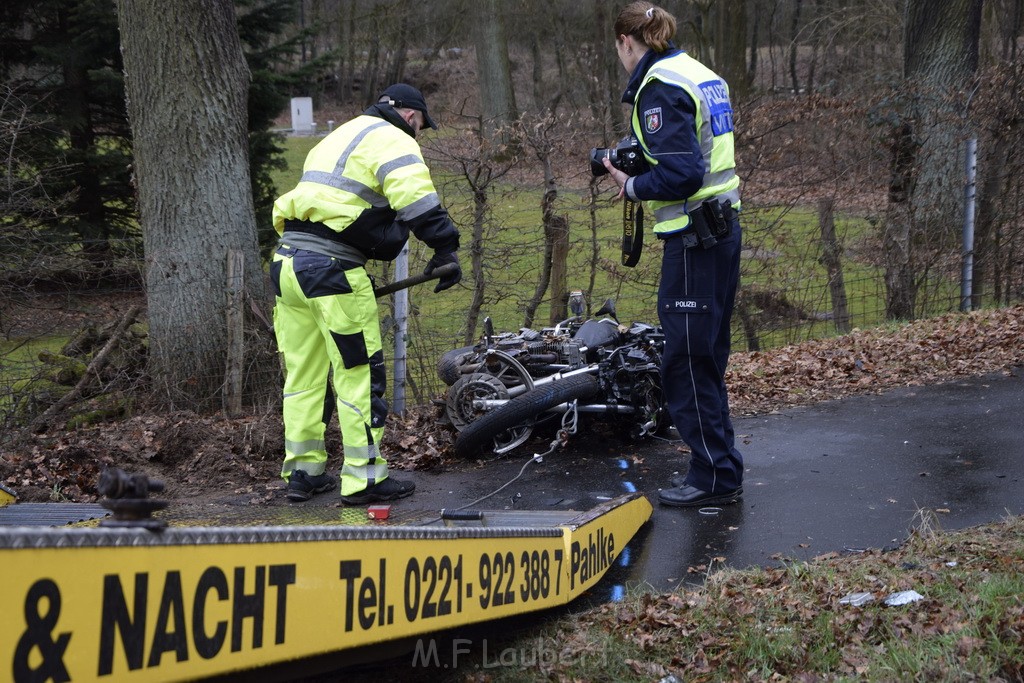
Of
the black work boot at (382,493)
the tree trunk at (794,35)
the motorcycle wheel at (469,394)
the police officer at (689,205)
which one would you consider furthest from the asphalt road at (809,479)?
the tree trunk at (794,35)

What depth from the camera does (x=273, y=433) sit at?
6.86m

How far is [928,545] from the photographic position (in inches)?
173

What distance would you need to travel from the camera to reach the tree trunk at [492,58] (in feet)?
71.3

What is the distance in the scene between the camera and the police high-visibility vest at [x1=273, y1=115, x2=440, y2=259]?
16.8ft

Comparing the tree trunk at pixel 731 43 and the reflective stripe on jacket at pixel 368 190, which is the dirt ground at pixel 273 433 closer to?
the reflective stripe on jacket at pixel 368 190

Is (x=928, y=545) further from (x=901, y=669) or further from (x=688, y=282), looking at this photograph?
(x=688, y=282)

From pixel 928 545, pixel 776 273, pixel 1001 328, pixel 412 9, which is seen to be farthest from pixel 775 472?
pixel 412 9

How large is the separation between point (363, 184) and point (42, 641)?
364 centimetres

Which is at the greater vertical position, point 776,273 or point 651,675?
point 776,273

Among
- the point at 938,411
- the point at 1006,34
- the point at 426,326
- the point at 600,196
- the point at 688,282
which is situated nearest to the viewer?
the point at 688,282

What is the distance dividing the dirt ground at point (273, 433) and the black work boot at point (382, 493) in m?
0.55

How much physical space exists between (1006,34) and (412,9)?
1471cm

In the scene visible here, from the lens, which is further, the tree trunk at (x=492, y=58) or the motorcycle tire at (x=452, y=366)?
the tree trunk at (x=492, y=58)

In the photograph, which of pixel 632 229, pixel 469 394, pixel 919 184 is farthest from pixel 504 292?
pixel 919 184
